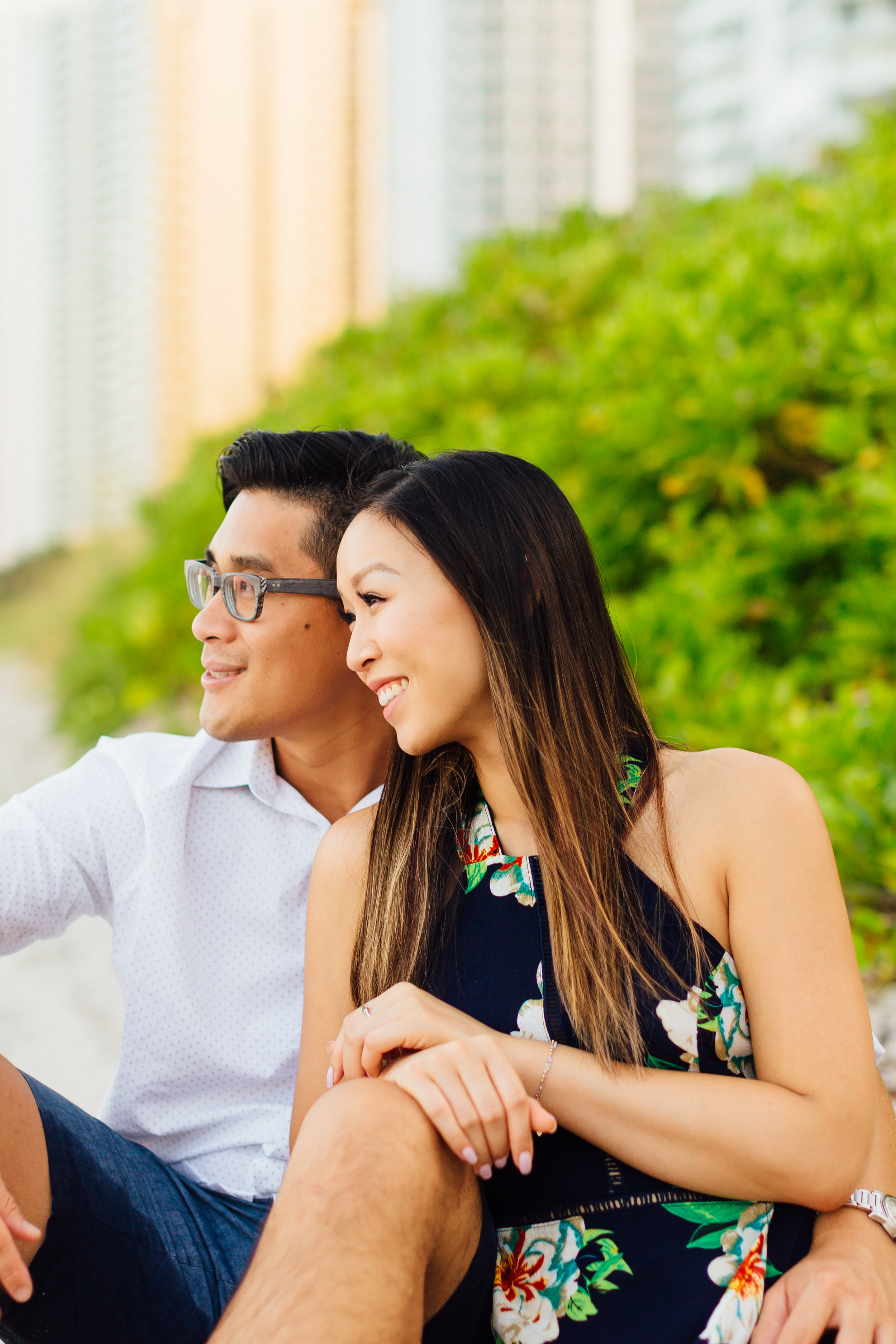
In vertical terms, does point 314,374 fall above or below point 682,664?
above

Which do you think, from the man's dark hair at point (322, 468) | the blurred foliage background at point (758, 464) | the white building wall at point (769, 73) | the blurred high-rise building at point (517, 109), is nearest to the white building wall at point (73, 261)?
the blurred high-rise building at point (517, 109)

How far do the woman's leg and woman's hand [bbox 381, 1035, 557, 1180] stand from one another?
2cm

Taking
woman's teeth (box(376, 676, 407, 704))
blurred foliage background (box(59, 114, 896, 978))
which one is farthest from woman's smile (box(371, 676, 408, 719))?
blurred foliage background (box(59, 114, 896, 978))

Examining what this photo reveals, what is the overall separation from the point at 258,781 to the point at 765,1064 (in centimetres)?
105

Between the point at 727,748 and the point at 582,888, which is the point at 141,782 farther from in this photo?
the point at 727,748

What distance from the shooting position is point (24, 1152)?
1620 mm

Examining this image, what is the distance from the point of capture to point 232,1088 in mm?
2027

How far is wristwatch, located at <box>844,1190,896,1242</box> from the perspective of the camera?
157cm

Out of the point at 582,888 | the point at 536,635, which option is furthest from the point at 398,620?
the point at 582,888

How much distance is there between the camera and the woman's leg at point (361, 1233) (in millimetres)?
1220

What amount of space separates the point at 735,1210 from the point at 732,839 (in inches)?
19.1

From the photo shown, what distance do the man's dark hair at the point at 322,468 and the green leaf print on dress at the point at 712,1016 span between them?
44.9 inches

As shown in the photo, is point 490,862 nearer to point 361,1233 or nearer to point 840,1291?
point 361,1233

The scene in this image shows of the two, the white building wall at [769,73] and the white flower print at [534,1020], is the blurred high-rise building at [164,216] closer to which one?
the white building wall at [769,73]
